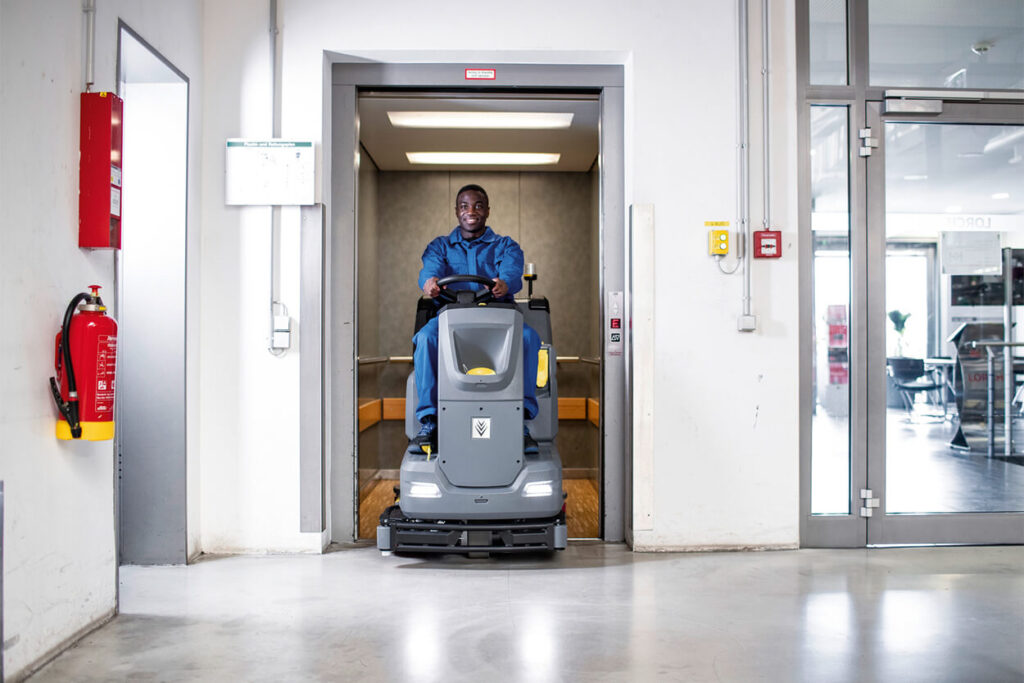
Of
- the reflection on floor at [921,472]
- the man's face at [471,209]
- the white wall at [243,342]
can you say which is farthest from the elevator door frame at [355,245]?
the reflection on floor at [921,472]

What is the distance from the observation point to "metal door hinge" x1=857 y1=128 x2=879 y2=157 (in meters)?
3.89

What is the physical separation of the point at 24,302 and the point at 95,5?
3.85ft

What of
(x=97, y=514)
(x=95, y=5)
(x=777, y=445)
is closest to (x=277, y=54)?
(x=95, y=5)

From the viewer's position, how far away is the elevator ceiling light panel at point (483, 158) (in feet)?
20.7

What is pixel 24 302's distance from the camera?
235 centimetres

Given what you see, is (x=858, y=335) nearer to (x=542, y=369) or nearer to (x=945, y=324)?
(x=945, y=324)

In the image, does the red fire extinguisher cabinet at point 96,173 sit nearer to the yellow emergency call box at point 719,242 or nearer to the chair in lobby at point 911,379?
the yellow emergency call box at point 719,242

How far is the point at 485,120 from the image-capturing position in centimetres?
542

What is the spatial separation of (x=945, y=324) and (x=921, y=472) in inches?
32.3

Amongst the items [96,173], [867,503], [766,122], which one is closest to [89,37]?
[96,173]

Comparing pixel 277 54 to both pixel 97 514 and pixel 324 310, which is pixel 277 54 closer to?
pixel 324 310

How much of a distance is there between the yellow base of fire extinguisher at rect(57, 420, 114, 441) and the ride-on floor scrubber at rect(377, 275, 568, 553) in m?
1.32

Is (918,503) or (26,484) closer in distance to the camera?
(26,484)

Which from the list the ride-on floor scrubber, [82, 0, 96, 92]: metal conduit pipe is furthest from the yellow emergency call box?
[82, 0, 96, 92]: metal conduit pipe
